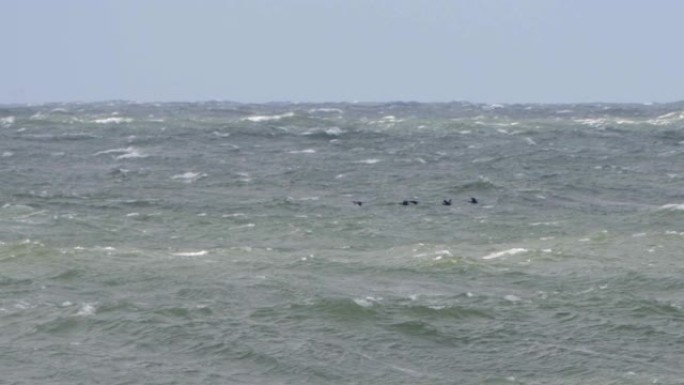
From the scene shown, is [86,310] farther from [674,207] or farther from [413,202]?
[674,207]

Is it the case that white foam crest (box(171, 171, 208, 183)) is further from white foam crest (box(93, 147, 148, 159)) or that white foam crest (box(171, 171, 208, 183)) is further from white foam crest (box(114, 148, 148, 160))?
white foam crest (box(93, 147, 148, 159))

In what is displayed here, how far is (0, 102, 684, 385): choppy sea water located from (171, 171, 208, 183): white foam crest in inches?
4.1

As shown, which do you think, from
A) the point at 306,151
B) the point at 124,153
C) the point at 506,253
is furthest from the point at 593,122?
the point at 506,253

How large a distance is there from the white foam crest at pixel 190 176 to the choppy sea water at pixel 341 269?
11 centimetres

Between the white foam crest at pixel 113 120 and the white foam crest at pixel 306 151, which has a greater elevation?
the white foam crest at pixel 306 151

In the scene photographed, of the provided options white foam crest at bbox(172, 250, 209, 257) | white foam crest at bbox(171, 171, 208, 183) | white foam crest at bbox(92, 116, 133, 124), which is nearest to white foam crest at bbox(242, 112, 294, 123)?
white foam crest at bbox(92, 116, 133, 124)

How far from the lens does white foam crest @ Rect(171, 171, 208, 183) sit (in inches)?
1767

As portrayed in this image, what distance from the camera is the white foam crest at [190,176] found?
147ft

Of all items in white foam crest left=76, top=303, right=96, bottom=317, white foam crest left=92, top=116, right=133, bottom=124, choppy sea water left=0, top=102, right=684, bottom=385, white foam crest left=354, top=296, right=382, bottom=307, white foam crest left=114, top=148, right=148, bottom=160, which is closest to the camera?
choppy sea water left=0, top=102, right=684, bottom=385

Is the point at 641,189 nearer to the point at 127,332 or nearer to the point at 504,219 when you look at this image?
the point at 504,219

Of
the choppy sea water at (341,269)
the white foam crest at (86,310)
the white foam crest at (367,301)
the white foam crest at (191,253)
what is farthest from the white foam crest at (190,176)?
the white foam crest at (367,301)

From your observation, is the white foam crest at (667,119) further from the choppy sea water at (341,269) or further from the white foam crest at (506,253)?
the white foam crest at (506,253)

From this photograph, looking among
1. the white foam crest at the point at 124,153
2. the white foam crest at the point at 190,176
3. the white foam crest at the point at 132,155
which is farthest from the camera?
the white foam crest at the point at 124,153

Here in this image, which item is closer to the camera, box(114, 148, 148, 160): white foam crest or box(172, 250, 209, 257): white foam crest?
box(172, 250, 209, 257): white foam crest
